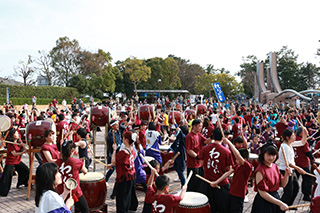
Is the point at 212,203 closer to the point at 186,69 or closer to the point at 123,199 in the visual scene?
the point at 123,199

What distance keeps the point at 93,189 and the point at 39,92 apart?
32.7 m

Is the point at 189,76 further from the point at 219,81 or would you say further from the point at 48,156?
the point at 48,156

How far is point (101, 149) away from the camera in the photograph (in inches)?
453

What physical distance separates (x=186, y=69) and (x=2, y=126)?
52.1 m

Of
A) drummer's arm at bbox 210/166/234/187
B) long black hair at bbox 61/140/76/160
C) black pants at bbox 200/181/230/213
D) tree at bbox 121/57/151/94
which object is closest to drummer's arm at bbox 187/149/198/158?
black pants at bbox 200/181/230/213

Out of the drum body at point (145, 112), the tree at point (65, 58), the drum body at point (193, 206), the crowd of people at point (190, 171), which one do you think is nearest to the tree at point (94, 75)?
the tree at point (65, 58)

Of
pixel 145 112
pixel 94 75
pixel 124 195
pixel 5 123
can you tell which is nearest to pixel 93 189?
pixel 124 195

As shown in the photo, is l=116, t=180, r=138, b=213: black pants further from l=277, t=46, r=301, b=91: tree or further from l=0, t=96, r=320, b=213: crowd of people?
l=277, t=46, r=301, b=91: tree

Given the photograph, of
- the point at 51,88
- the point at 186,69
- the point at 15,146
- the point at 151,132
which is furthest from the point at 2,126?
the point at 186,69

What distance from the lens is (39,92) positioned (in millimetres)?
33969

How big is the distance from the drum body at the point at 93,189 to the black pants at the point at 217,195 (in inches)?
75.2

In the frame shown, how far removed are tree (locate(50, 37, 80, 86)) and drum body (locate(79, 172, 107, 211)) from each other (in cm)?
3787

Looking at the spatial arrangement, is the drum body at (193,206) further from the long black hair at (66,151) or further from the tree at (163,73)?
the tree at (163,73)

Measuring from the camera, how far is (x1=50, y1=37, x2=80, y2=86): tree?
40.2m
